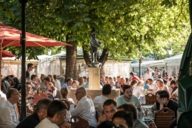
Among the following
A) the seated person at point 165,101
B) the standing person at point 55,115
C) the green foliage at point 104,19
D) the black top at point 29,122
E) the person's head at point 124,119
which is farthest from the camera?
the green foliage at point 104,19

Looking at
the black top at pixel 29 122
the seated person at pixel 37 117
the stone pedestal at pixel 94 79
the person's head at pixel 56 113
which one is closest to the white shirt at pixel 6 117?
the seated person at pixel 37 117

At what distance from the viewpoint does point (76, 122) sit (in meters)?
10.3

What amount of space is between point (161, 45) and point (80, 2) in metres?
13.1

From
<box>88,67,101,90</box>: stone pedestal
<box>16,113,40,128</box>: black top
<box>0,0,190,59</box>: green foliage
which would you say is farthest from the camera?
<box>88,67,101,90</box>: stone pedestal

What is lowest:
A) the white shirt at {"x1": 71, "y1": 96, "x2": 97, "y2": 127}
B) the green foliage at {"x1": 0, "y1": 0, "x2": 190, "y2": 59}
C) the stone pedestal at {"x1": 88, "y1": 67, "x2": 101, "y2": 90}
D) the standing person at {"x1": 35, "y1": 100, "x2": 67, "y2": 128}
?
the white shirt at {"x1": 71, "y1": 96, "x2": 97, "y2": 127}

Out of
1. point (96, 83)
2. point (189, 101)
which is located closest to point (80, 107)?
point (189, 101)

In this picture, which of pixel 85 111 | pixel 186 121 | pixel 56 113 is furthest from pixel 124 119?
pixel 85 111

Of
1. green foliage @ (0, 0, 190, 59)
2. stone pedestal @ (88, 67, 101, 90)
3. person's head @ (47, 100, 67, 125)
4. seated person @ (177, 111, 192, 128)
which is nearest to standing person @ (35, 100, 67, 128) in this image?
person's head @ (47, 100, 67, 125)

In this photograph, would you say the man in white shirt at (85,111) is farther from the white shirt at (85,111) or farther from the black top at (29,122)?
the black top at (29,122)

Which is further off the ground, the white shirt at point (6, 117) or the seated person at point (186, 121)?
the seated person at point (186, 121)

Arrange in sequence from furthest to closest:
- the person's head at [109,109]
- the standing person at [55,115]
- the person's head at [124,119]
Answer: the person's head at [109,109]
the person's head at [124,119]
the standing person at [55,115]

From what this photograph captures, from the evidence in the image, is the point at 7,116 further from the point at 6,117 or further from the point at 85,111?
the point at 85,111

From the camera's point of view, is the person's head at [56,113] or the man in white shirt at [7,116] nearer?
the person's head at [56,113]

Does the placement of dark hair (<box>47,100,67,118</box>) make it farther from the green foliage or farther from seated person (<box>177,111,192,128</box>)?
the green foliage
